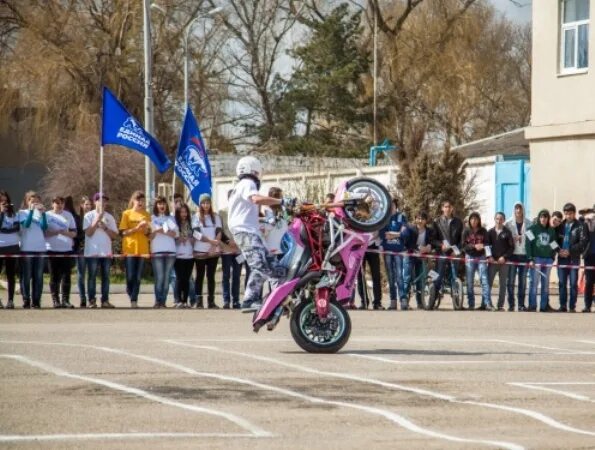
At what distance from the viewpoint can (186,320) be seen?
69.6ft

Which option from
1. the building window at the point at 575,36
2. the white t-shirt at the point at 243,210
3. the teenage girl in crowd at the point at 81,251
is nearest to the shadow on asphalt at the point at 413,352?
the white t-shirt at the point at 243,210

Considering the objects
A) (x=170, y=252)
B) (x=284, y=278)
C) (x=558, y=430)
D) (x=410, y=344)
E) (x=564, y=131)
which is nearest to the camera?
(x=558, y=430)

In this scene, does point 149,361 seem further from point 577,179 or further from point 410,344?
point 577,179

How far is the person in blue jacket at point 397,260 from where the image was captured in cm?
2548

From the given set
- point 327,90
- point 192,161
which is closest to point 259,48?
point 327,90

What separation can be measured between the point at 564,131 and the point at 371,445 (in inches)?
1040

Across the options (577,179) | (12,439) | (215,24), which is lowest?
(12,439)

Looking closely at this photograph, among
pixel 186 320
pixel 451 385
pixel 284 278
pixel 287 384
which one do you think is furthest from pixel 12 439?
pixel 186 320

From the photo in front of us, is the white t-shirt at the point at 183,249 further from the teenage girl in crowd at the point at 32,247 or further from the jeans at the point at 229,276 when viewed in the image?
the teenage girl in crowd at the point at 32,247

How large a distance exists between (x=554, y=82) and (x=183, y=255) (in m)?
13.6

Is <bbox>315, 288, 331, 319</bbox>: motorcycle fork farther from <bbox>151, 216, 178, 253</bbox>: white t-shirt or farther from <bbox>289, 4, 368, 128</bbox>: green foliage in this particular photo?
<bbox>289, 4, 368, 128</bbox>: green foliage

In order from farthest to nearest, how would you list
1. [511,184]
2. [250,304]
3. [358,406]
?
1. [511,184]
2. [250,304]
3. [358,406]

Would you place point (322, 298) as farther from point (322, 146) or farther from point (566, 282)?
point (322, 146)

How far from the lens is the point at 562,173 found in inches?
1403
